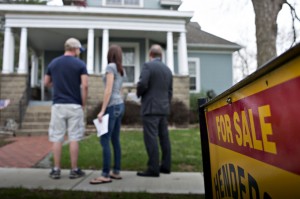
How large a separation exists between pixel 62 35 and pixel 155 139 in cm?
1144

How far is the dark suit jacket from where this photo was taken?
510 centimetres

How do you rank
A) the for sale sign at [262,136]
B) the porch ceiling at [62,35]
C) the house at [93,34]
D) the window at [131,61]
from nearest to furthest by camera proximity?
the for sale sign at [262,136] < the house at [93,34] < the porch ceiling at [62,35] < the window at [131,61]

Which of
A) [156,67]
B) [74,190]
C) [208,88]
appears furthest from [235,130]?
[208,88]

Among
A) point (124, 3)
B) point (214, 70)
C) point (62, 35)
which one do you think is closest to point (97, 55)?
point (62, 35)

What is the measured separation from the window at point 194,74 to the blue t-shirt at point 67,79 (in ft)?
44.8

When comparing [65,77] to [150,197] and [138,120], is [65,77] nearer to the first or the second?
[150,197]

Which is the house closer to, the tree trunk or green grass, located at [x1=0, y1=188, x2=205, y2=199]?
the tree trunk

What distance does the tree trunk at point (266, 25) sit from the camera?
5336 millimetres

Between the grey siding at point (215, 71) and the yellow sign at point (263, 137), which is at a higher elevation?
the grey siding at point (215, 71)

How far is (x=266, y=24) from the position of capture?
5586mm

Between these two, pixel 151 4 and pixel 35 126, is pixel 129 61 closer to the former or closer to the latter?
pixel 151 4

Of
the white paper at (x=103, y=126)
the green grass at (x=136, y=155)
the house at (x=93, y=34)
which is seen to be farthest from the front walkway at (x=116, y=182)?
the house at (x=93, y=34)

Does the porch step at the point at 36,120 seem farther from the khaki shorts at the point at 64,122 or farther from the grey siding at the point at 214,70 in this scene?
the grey siding at the point at 214,70

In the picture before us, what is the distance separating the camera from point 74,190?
13.8 ft
